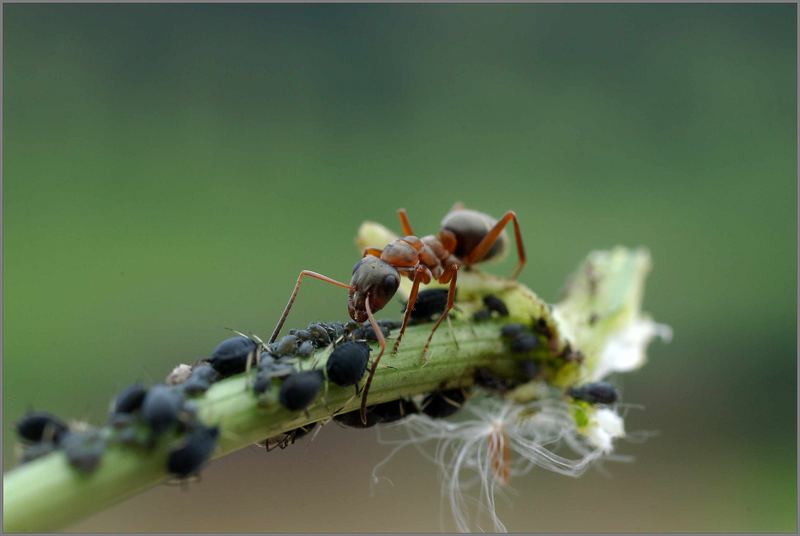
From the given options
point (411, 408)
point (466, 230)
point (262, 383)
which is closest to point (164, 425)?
point (262, 383)

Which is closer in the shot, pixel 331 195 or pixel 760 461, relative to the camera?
pixel 760 461

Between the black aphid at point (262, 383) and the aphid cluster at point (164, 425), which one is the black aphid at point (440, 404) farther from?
the aphid cluster at point (164, 425)

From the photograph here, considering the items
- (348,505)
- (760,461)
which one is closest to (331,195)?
(348,505)

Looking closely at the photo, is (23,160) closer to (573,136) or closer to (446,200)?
(446,200)

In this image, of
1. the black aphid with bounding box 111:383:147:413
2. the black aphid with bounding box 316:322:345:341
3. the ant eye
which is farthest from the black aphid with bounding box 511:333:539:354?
the black aphid with bounding box 111:383:147:413

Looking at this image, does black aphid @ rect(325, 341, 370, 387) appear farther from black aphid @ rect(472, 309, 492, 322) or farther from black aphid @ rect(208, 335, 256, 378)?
black aphid @ rect(472, 309, 492, 322)
